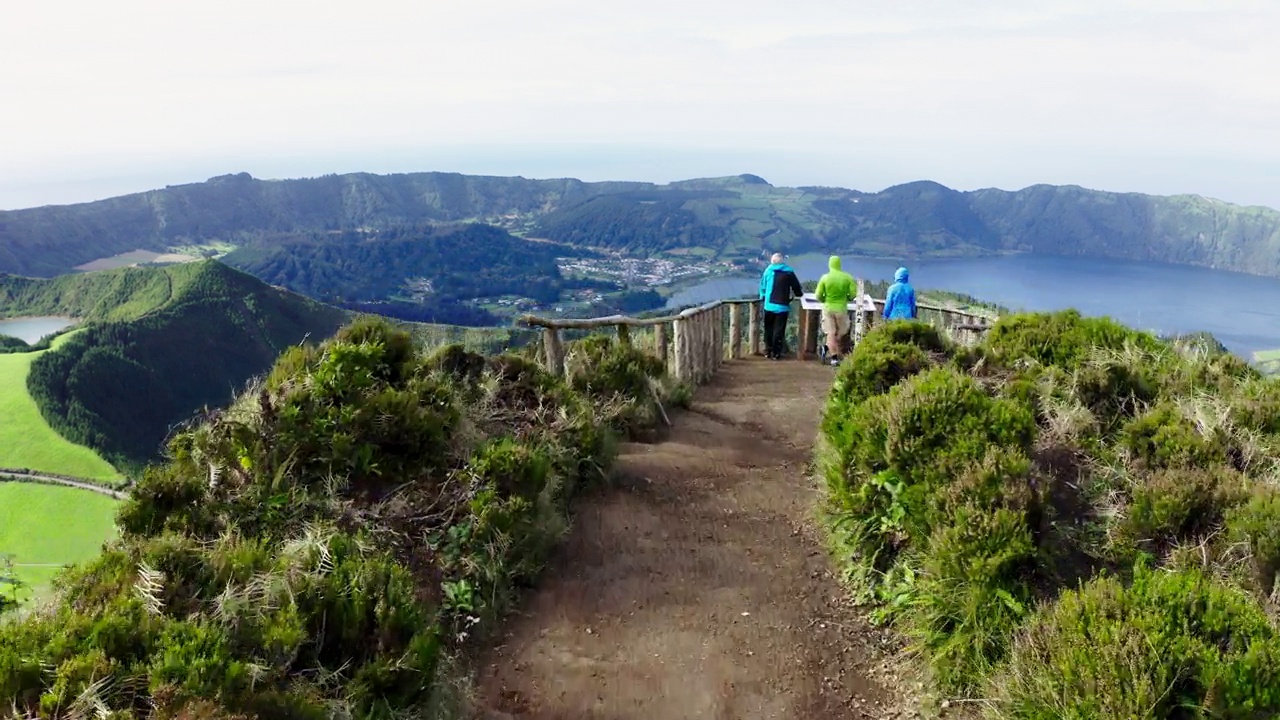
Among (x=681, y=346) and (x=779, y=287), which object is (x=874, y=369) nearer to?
(x=681, y=346)

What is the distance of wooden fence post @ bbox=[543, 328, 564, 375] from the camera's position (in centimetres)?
833

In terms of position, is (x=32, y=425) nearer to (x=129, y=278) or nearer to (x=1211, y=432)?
(x=129, y=278)

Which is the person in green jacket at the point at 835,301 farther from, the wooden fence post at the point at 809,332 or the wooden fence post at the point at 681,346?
the wooden fence post at the point at 681,346

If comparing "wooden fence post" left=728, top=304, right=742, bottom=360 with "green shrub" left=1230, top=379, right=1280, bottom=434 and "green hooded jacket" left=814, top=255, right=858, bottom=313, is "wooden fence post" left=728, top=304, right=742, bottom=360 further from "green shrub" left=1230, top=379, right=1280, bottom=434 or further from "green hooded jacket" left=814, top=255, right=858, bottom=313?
"green shrub" left=1230, top=379, right=1280, bottom=434

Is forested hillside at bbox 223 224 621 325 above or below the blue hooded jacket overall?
below

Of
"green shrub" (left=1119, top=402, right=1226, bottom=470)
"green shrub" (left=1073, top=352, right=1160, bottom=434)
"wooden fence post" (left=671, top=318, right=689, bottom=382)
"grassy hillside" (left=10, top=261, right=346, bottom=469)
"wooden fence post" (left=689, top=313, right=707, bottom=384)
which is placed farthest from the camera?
"grassy hillside" (left=10, top=261, right=346, bottom=469)

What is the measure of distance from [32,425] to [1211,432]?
81601 millimetres

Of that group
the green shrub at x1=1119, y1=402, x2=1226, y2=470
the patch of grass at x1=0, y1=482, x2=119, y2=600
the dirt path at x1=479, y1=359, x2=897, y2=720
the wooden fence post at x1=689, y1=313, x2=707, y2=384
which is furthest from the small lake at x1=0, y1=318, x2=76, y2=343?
the green shrub at x1=1119, y1=402, x2=1226, y2=470

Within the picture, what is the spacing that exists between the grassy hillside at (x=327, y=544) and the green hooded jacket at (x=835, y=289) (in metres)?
5.62

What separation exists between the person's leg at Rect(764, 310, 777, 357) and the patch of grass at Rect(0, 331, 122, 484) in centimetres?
5917

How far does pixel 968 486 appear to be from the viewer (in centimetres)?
450

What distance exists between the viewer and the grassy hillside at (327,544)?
288 cm

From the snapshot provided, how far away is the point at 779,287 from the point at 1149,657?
10093 millimetres

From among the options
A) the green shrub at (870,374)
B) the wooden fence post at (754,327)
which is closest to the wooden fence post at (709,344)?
the wooden fence post at (754,327)
